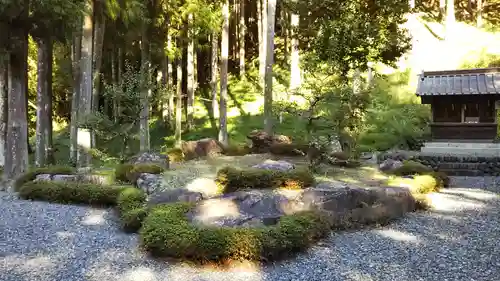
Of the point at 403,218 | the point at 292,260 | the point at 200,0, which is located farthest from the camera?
the point at 200,0

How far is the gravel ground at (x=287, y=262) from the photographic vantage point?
18.7ft

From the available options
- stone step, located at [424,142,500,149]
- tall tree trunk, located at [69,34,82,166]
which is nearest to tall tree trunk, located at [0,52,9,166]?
tall tree trunk, located at [69,34,82,166]

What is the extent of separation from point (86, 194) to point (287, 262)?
17.1 ft

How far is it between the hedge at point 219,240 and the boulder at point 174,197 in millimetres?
1560

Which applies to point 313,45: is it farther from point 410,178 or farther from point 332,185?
point 332,185

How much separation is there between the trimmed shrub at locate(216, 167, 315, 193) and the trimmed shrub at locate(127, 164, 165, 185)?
2.08 m

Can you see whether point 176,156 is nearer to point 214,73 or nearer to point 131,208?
point 131,208

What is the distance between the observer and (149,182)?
32.3 ft

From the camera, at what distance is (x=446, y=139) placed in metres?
15.2

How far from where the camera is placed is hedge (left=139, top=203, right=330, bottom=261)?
6094 mm

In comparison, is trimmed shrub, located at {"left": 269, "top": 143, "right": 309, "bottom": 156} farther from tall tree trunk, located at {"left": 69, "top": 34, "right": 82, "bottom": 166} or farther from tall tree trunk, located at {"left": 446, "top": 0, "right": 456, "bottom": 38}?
tall tree trunk, located at {"left": 446, "top": 0, "right": 456, "bottom": 38}

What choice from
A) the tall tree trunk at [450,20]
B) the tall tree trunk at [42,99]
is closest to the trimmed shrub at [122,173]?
the tall tree trunk at [42,99]

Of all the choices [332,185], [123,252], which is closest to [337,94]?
[332,185]

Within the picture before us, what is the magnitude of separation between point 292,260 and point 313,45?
50.4 ft
